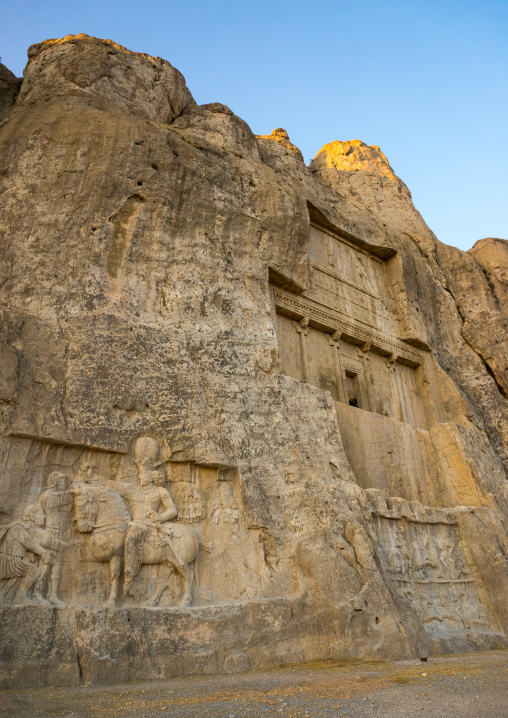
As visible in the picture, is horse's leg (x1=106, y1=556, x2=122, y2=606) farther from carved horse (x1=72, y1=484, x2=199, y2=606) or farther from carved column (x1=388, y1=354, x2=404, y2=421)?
carved column (x1=388, y1=354, x2=404, y2=421)

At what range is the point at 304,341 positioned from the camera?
43.3 feet

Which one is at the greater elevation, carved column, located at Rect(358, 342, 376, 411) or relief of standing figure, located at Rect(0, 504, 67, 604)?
carved column, located at Rect(358, 342, 376, 411)

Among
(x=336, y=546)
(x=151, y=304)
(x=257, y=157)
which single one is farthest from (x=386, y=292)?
(x=336, y=546)

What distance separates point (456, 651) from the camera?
30.2ft

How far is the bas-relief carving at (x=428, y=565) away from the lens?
9.82 m

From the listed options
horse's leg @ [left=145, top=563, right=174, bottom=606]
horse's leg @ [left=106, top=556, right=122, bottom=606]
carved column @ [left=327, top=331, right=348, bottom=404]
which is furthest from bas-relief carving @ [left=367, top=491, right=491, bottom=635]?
horse's leg @ [left=106, top=556, right=122, bottom=606]

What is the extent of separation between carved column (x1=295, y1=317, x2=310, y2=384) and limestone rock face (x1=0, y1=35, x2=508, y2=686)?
0.16 ft

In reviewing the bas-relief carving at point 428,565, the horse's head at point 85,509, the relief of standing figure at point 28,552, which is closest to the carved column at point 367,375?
the bas-relief carving at point 428,565

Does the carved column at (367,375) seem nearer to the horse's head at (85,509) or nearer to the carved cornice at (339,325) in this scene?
the carved cornice at (339,325)

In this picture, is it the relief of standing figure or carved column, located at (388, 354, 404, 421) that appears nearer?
the relief of standing figure

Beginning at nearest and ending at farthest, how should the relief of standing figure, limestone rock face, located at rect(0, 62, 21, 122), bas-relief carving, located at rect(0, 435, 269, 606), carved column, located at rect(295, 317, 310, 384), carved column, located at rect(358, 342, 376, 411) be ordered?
the relief of standing figure < bas-relief carving, located at rect(0, 435, 269, 606) < carved column, located at rect(295, 317, 310, 384) < carved column, located at rect(358, 342, 376, 411) < limestone rock face, located at rect(0, 62, 21, 122)

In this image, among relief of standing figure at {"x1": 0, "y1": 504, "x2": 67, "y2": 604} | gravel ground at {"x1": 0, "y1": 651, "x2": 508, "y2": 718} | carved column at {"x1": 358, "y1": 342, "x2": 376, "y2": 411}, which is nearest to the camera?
gravel ground at {"x1": 0, "y1": 651, "x2": 508, "y2": 718}

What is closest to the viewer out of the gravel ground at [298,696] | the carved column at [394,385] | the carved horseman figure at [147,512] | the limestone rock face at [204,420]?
the gravel ground at [298,696]

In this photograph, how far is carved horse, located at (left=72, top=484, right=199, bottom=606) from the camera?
25.7 feet
